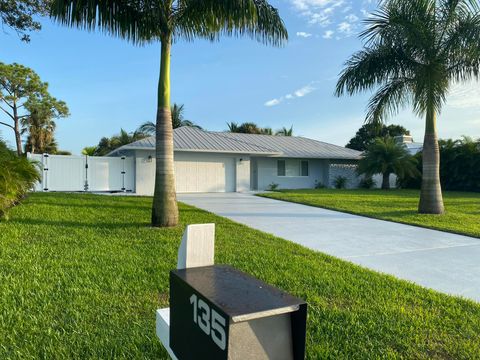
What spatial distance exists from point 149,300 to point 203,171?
15.6 m

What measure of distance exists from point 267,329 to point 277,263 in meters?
3.61

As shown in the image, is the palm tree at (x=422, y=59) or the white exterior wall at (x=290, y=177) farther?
the white exterior wall at (x=290, y=177)

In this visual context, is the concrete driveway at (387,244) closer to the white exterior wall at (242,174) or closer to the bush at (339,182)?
the white exterior wall at (242,174)

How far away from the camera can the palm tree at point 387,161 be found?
2175 cm

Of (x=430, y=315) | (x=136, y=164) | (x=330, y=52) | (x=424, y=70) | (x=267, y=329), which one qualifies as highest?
(x=330, y=52)

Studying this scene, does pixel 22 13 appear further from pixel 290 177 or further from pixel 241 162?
pixel 290 177

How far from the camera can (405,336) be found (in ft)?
9.83

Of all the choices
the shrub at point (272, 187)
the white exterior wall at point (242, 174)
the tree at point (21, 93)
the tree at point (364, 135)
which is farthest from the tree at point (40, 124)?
the tree at point (364, 135)

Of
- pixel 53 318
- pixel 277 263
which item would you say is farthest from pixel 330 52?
pixel 53 318

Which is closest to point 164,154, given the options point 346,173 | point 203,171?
point 203,171

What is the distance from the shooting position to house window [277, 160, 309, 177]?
74.0ft

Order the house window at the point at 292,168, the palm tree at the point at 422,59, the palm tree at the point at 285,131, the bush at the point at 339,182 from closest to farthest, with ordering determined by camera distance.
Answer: the palm tree at the point at 422,59 → the house window at the point at 292,168 → the bush at the point at 339,182 → the palm tree at the point at 285,131

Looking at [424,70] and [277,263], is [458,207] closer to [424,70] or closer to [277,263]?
[424,70]

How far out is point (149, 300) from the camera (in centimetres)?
358
